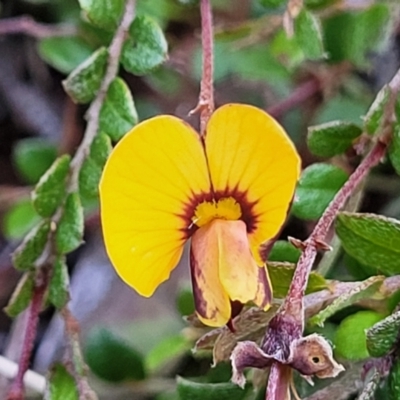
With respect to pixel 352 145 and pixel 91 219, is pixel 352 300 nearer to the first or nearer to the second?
pixel 352 145

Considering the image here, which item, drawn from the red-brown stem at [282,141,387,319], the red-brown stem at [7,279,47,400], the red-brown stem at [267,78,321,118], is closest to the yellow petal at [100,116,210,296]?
the red-brown stem at [282,141,387,319]

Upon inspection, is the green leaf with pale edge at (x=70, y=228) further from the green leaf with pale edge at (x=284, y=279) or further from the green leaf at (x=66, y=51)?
the green leaf at (x=66, y=51)

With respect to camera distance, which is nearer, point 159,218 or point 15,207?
point 159,218

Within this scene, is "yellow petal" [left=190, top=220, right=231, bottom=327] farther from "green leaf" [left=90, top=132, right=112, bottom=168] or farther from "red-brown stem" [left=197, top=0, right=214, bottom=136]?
"green leaf" [left=90, top=132, right=112, bottom=168]

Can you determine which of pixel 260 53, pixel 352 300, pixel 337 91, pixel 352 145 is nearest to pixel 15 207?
pixel 260 53

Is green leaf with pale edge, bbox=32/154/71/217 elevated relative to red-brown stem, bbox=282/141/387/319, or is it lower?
lower
